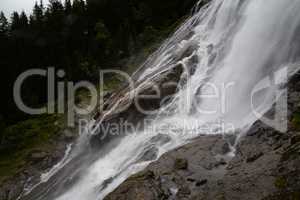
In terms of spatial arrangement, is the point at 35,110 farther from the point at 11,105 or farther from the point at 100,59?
the point at 100,59

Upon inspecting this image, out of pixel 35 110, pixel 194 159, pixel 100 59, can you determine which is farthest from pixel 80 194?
pixel 100 59

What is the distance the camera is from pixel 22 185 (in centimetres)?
2458

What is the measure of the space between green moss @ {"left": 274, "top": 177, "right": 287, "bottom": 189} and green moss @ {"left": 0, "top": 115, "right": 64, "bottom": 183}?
18.2 meters

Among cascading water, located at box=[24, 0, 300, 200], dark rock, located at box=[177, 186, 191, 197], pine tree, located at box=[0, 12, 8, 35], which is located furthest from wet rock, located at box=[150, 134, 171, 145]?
pine tree, located at box=[0, 12, 8, 35]

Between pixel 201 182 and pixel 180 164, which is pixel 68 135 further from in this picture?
pixel 201 182

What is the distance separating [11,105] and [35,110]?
4010 mm

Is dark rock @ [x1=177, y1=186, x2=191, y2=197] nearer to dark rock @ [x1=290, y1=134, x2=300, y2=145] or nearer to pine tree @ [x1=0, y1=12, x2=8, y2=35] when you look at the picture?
dark rock @ [x1=290, y1=134, x2=300, y2=145]

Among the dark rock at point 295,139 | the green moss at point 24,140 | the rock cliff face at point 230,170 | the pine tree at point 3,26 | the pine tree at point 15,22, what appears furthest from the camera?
the pine tree at point 15,22

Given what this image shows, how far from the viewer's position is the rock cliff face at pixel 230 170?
42.6 feet

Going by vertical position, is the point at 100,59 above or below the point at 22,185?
above

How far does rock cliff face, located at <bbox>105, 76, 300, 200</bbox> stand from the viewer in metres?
13.0

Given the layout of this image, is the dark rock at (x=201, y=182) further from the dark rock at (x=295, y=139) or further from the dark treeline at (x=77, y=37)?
the dark treeline at (x=77, y=37)

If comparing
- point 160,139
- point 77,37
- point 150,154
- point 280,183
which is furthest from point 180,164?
point 77,37

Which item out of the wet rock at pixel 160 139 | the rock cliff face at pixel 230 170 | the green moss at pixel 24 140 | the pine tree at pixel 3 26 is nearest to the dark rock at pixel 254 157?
the rock cliff face at pixel 230 170
